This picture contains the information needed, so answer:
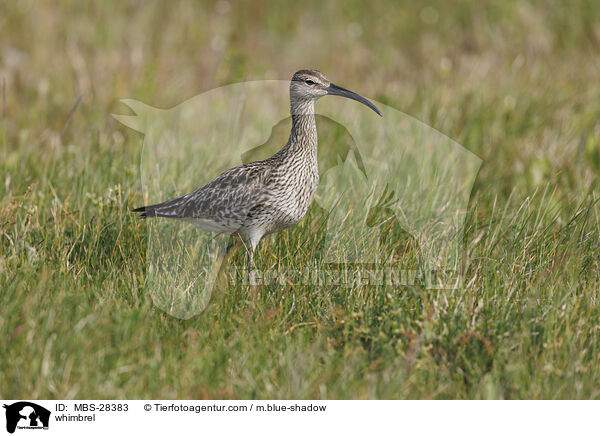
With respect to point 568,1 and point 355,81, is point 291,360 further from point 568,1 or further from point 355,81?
point 568,1

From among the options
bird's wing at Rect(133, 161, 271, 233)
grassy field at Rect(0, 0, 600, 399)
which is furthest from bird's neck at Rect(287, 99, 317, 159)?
grassy field at Rect(0, 0, 600, 399)

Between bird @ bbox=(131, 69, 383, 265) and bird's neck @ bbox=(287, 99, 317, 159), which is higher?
bird's neck @ bbox=(287, 99, 317, 159)

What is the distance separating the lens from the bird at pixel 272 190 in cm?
439

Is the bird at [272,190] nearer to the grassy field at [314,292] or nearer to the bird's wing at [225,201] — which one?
the bird's wing at [225,201]

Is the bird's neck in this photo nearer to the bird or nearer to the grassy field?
the bird

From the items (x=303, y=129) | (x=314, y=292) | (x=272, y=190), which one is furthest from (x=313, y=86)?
(x=314, y=292)

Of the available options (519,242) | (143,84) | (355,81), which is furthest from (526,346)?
(355,81)

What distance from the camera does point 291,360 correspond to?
4.00 m

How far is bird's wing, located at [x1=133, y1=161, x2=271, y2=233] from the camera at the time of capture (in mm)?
4461

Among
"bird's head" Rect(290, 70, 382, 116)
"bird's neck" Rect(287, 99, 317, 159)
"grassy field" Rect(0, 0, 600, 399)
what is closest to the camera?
"grassy field" Rect(0, 0, 600, 399)

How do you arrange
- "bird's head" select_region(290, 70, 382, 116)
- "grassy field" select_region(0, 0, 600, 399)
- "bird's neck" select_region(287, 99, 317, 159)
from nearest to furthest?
"grassy field" select_region(0, 0, 600, 399)
"bird's head" select_region(290, 70, 382, 116)
"bird's neck" select_region(287, 99, 317, 159)

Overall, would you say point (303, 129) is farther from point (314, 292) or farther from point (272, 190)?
point (314, 292)
